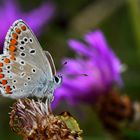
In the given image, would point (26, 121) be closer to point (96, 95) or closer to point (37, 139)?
point (37, 139)

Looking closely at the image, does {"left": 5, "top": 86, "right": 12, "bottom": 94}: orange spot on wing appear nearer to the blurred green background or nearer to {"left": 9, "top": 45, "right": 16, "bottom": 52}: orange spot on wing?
{"left": 9, "top": 45, "right": 16, "bottom": 52}: orange spot on wing

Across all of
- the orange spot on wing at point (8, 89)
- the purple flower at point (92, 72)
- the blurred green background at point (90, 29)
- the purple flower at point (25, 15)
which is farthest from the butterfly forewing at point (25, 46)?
the purple flower at point (25, 15)

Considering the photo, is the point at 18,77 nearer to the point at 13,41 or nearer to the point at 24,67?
the point at 24,67

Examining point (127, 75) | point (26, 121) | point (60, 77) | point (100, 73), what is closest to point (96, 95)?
point (100, 73)

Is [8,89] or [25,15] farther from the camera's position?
[25,15]

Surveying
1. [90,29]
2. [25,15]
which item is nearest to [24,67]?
[90,29]

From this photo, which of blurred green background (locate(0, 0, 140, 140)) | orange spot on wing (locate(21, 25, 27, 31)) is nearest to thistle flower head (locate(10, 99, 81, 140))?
orange spot on wing (locate(21, 25, 27, 31))

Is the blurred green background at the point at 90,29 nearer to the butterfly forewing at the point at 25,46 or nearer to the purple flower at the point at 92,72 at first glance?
the purple flower at the point at 92,72
